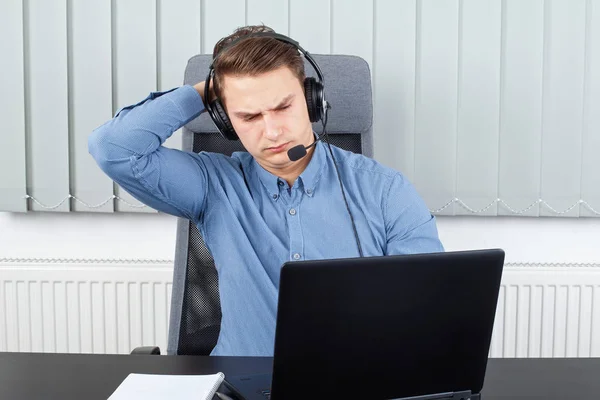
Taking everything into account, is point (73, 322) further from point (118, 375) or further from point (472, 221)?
point (472, 221)

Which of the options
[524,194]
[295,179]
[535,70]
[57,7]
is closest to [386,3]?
[535,70]

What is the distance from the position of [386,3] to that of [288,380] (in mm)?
1407

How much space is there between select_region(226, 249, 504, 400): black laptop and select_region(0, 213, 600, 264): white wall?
4.06 feet

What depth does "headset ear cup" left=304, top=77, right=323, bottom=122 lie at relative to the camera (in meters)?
1.25

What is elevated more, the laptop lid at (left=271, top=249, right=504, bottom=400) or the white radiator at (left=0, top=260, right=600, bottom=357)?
the laptop lid at (left=271, top=249, right=504, bottom=400)

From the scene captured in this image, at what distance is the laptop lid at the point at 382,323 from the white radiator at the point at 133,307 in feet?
4.10

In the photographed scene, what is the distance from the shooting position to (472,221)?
6.67 feet

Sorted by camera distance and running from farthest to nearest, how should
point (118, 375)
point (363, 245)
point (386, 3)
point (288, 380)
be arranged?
point (386, 3), point (363, 245), point (118, 375), point (288, 380)

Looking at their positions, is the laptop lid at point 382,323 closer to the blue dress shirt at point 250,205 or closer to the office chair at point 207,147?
the blue dress shirt at point 250,205

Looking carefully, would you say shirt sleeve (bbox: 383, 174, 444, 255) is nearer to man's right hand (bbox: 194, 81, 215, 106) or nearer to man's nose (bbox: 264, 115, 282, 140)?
man's nose (bbox: 264, 115, 282, 140)

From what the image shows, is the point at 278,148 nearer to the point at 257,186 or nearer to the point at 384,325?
the point at 257,186

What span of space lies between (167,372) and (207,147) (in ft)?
2.00

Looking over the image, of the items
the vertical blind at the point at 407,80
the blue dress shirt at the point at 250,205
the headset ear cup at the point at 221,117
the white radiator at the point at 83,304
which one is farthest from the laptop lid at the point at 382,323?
the white radiator at the point at 83,304

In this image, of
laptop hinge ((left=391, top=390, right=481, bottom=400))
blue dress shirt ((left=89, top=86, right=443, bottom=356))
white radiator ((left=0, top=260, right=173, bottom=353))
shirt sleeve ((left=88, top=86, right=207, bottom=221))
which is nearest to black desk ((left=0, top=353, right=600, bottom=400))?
laptop hinge ((left=391, top=390, right=481, bottom=400))
